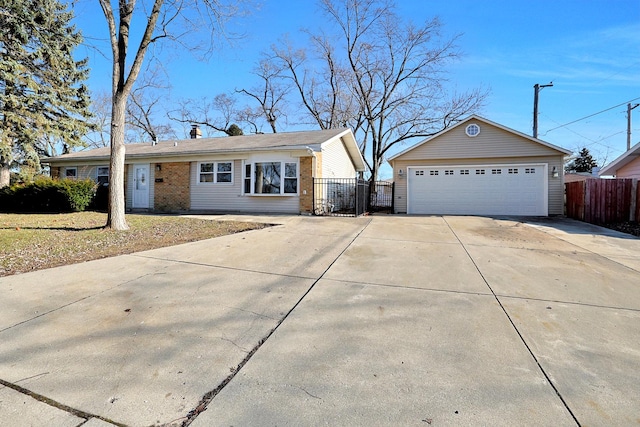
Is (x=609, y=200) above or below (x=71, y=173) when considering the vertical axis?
below

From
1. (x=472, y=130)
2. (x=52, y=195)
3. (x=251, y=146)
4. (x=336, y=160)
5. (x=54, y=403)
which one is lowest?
(x=54, y=403)

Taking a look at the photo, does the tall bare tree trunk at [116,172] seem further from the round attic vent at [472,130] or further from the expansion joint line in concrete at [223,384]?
the round attic vent at [472,130]

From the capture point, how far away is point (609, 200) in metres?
10.1

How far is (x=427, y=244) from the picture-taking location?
657 cm

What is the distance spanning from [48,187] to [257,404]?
15255 millimetres

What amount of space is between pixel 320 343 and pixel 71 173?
19898 millimetres

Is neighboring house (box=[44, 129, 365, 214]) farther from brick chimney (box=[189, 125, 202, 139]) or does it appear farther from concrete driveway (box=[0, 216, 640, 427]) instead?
concrete driveway (box=[0, 216, 640, 427])

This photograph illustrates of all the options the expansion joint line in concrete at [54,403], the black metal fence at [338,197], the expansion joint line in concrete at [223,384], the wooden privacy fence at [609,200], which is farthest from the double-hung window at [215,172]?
the wooden privacy fence at [609,200]

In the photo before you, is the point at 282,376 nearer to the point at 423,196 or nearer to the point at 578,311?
the point at 578,311

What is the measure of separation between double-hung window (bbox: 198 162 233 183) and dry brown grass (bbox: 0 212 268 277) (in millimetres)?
4482

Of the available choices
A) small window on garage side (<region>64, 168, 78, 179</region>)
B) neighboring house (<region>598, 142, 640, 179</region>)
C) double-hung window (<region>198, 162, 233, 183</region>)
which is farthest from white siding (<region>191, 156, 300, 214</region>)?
neighboring house (<region>598, 142, 640, 179</region>)

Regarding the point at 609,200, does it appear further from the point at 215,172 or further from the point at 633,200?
the point at 215,172

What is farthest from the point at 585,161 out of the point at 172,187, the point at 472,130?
the point at 172,187

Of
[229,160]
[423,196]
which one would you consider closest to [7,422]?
[229,160]
